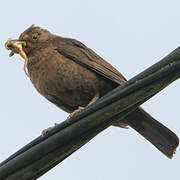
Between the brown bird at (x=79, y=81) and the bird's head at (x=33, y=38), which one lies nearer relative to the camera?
the brown bird at (x=79, y=81)

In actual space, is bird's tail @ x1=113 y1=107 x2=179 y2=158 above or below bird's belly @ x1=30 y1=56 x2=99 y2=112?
below

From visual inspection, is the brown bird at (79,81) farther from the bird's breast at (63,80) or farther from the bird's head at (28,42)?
the bird's head at (28,42)

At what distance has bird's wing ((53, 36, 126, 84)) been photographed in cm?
535

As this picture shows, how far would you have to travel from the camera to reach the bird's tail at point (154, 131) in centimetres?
516

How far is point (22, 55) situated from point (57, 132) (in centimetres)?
312

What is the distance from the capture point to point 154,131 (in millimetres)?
5371

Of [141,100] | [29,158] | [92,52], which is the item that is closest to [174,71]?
[141,100]

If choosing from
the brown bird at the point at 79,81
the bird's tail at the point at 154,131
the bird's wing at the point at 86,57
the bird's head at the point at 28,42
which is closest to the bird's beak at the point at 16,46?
the bird's head at the point at 28,42

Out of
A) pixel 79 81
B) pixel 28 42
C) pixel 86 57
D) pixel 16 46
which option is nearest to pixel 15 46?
pixel 16 46

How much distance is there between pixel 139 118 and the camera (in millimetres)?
5496

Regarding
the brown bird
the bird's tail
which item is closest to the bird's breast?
the brown bird

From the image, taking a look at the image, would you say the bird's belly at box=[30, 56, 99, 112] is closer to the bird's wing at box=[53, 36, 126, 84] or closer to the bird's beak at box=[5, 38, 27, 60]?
the bird's wing at box=[53, 36, 126, 84]

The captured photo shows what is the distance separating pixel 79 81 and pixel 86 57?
16.3 inches

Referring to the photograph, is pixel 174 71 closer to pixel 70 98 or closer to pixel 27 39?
pixel 70 98
